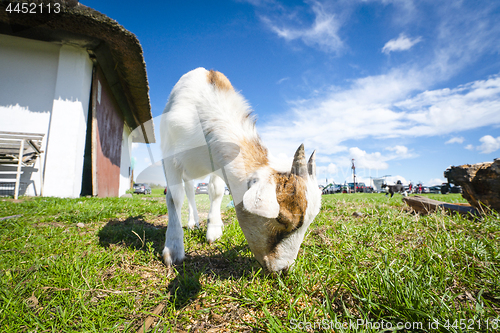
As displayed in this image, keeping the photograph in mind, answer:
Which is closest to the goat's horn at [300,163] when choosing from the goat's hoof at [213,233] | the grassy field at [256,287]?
the grassy field at [256,287]

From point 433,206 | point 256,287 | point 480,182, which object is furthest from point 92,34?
point 480,182

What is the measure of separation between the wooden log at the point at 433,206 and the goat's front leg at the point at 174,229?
349 cm

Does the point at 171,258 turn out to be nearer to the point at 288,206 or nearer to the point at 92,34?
the point at 288,206

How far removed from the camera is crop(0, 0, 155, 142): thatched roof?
246 inches

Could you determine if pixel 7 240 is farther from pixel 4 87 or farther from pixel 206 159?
pixel 4 87

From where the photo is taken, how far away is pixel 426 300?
129 centimetres

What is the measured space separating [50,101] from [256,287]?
31.5ft

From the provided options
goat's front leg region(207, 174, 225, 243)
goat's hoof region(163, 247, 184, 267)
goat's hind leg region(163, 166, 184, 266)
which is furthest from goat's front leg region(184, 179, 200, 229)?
goat's hoof region(163, 247, 184, 267)

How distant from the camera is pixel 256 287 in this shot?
1678 mm

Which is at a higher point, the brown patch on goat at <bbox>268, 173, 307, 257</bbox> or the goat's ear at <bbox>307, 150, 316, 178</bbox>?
the goat's ear at <bbox>307, 150, 316, 178</bbox>

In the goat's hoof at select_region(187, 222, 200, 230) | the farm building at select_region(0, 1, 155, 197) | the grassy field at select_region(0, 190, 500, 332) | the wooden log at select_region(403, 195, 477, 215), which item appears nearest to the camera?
the grassy field at select_region(0, 190, 500, 332)

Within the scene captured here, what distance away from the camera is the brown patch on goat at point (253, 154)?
190 cm

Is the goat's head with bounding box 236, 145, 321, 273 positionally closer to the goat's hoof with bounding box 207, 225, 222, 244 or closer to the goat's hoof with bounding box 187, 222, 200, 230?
the goat's hoof with bounding box 207, 225, 222, 244

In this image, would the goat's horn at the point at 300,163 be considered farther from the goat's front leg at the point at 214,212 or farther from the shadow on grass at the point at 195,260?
the goat's front leg at the point at 214,212
